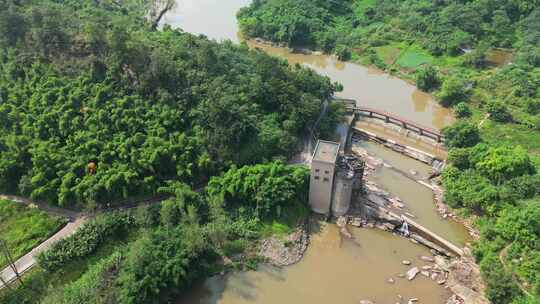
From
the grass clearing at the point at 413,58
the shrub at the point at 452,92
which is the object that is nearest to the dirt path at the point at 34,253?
the shrub at the point at 452,92

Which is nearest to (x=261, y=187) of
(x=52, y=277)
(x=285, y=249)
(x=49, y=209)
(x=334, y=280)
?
(x=285, y=249)

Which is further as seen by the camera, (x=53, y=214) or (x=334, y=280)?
(x=53, y=214)

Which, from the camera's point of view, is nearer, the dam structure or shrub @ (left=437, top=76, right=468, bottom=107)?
the dam structure

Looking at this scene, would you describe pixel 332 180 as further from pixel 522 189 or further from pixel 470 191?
pixel 522 189

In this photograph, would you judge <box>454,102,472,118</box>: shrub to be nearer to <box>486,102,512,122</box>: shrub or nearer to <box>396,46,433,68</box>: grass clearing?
<box>486,102,512,122</box>: shrub

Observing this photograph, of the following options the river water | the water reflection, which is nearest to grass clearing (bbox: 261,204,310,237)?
the river water

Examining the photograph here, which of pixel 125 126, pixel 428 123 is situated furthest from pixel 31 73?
pixel 428 123
